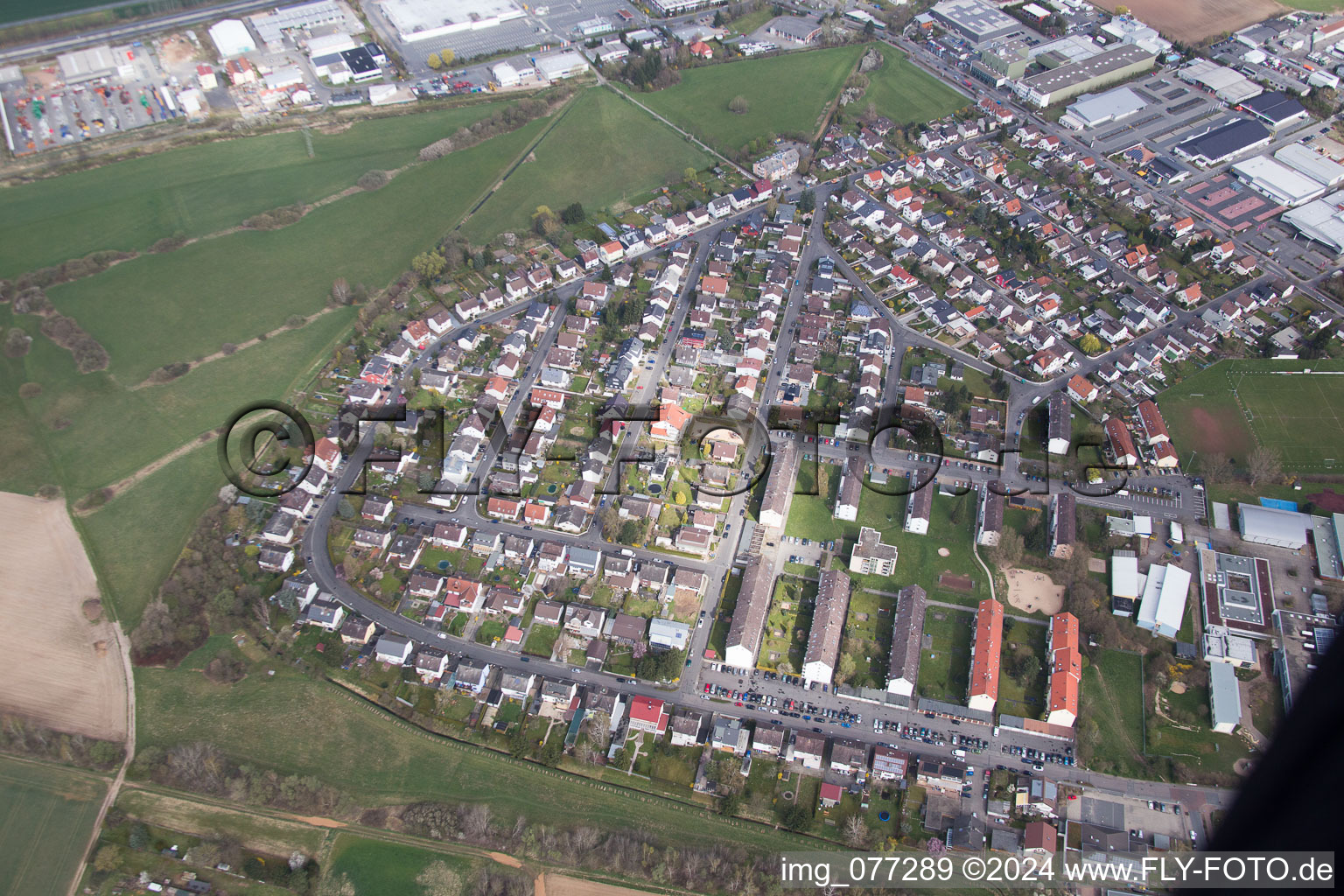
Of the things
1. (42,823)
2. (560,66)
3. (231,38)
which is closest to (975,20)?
(560,66)

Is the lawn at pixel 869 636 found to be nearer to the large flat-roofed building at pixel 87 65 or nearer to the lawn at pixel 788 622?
the lawn at pixel 788 622

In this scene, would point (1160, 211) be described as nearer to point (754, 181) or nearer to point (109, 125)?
point (754, 181)

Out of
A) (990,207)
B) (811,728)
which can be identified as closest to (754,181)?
(990,207)

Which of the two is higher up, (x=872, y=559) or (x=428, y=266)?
(x=428, y=266)

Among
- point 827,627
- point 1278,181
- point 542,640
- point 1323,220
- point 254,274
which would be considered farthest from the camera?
point 1278,181

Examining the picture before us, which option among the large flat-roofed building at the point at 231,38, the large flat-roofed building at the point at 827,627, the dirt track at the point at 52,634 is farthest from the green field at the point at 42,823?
the large flat-roofed building at the point at 231,38

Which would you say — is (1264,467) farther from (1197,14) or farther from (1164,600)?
(1197,14)
